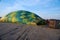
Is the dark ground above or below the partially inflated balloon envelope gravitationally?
below

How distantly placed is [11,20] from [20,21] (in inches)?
19.3

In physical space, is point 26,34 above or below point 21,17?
below

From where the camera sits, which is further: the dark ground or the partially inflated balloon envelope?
the partially inflated balloon envelope

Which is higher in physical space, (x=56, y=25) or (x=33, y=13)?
(x=33, y=13)

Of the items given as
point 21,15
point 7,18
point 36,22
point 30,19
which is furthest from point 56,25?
point 7,18

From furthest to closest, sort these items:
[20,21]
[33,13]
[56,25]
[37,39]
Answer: [33,13]
[20,21]
[56,25]
[37,39]

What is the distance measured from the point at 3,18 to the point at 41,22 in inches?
75.8

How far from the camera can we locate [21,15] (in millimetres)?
6047

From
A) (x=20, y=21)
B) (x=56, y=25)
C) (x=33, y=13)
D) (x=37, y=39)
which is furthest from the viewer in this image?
(x=33, y=13)

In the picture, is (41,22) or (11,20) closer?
(41,22)

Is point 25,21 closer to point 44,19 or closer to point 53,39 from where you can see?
point 44,19

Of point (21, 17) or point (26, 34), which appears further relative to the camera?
point (21, 17)

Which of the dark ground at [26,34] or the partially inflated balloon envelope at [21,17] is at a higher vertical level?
the partially inflated balloon envelope at [21,17]

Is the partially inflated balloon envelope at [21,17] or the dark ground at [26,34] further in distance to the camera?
the partially inflated balloon envelope at [21,17]
